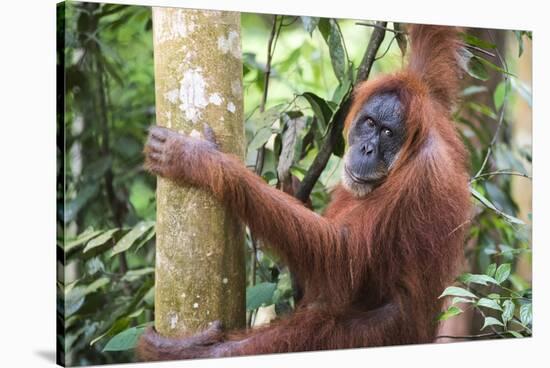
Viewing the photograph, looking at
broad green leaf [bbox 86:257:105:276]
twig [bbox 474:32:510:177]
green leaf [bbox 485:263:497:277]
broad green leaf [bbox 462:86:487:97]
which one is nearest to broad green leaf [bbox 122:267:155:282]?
broad green leaf [bbox 86:257:105:276]

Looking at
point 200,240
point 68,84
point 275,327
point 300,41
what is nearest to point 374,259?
point 275,327

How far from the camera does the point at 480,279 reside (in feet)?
17.5

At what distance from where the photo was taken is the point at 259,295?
528 cm

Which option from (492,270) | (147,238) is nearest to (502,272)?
(492,270)

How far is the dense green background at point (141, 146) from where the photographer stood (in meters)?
4.77

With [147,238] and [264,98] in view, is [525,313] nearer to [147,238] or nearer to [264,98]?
[264,98]

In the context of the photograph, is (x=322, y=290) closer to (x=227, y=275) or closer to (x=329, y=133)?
(x=227, y=275)

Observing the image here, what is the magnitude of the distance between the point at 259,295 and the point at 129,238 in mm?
907

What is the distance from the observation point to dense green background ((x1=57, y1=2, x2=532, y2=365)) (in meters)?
4.77

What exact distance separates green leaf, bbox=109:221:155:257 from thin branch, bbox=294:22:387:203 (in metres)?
1.06

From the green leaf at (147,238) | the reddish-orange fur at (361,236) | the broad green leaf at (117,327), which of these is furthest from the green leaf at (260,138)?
the broad green leaf at (117,327)

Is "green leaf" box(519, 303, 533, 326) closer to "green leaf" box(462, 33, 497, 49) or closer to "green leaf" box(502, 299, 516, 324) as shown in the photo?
"green leaf" box(502, 299, 516, 324)

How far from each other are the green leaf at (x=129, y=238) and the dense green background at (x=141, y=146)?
0.4 inches

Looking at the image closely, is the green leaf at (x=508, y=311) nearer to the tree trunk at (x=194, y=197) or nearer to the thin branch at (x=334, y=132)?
the thin branch at (x=334, y=132)
